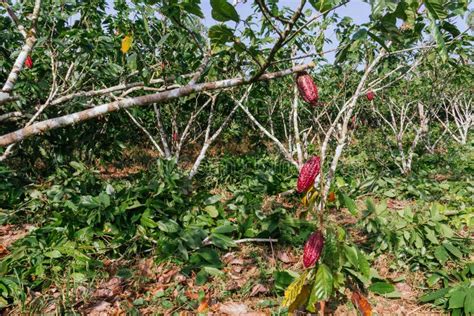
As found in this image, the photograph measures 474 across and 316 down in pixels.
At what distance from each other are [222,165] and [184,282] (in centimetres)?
288

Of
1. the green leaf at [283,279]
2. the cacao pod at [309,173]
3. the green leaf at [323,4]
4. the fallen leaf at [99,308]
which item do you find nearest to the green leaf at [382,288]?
the green leaf at [283,279]

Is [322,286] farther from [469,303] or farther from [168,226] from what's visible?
[168,226]

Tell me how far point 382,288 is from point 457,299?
1.34ft

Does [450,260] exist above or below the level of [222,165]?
above

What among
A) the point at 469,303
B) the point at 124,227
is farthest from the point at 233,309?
the point at 469,303

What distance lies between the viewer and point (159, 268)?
8.90ft

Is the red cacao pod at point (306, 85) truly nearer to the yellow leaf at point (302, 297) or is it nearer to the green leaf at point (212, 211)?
the yellow leaf at point (302, 297)

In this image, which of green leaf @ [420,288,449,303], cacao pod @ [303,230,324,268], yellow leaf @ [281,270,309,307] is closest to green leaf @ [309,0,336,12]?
cacao pod @ [303,230,324,268]

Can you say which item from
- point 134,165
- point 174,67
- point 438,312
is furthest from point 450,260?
point 134,165

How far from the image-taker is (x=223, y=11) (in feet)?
3.22

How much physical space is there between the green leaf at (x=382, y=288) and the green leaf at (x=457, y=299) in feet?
1.07

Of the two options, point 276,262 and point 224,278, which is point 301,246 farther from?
point 224,278

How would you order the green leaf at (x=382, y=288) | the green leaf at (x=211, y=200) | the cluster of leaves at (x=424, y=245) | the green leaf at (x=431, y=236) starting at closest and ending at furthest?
the green leaf at (x=382, y=288) < the cluster of leaves at (x=424, y=245) < the green leaf at (x=431, y=236) < the green leaf at (x=211, y=200)

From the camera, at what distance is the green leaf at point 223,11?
965mm
